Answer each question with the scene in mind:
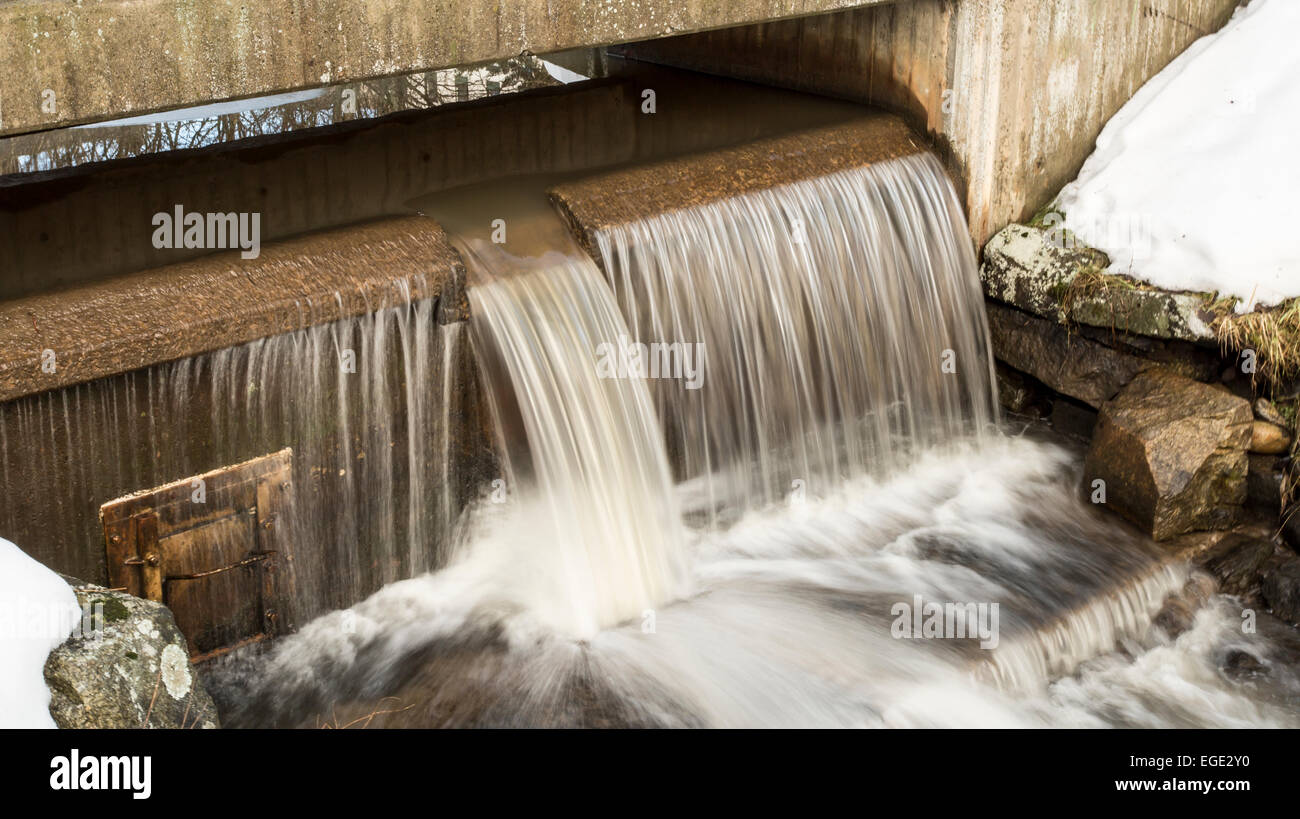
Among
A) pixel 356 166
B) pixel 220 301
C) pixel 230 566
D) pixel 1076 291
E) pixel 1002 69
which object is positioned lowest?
pixel 230 566

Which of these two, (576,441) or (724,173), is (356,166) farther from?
(576,441)

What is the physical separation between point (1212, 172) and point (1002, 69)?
4.33ft

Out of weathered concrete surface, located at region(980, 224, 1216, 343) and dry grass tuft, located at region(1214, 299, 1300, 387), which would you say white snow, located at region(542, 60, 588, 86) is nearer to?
weathered concrete surface, located at region(980, 224, 1216, 343)

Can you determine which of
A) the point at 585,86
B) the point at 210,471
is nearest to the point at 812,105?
the point at 585,86

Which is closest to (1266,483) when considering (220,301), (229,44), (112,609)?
(220,301)

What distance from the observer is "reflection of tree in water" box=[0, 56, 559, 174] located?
7.79m

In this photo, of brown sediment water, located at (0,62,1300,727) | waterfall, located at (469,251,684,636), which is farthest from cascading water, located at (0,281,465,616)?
waterfall, located at (469,251,684,636)

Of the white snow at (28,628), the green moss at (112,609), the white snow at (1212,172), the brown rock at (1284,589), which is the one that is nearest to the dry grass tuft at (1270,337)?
the white snow at (1212,172)

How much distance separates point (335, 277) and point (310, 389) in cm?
48

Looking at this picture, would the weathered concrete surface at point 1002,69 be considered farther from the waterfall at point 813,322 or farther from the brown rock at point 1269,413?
the brown rock at point 1269,413

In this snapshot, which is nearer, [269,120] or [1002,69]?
[1002,69]

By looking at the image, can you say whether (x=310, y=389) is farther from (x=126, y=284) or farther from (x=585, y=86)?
(x=585, y=86)

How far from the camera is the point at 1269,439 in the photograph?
736cm

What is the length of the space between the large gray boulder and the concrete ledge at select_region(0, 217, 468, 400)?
0.95 m
